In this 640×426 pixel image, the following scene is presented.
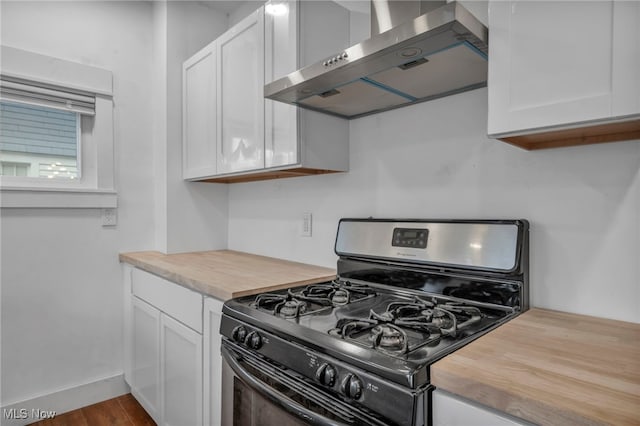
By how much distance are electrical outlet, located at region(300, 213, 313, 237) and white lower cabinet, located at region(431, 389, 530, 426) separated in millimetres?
1316

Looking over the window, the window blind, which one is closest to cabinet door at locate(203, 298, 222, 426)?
the window

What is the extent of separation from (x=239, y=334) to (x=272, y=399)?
0.25m

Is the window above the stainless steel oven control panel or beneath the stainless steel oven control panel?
above

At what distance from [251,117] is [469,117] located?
1037mm

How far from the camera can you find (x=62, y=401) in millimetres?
2191

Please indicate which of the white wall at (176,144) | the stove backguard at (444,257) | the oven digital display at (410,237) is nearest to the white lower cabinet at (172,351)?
the white wall at (176,144)

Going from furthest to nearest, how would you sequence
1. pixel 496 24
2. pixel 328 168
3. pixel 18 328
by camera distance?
pixel 18 328
pixel 328 168
pixel 496 24

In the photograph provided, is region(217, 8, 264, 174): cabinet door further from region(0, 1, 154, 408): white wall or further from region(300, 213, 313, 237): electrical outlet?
region(0, 1, 154, 408): white wall

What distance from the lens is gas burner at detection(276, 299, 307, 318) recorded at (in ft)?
3.73

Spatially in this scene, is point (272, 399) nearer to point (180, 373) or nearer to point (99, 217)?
point (180, 373)

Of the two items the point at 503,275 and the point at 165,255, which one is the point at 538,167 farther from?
the point at 165,255

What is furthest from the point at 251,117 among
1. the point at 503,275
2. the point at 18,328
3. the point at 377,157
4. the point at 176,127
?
the point at 18,328

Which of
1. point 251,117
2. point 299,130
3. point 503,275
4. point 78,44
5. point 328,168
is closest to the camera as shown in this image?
point 503,275

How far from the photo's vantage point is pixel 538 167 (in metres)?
1.19
